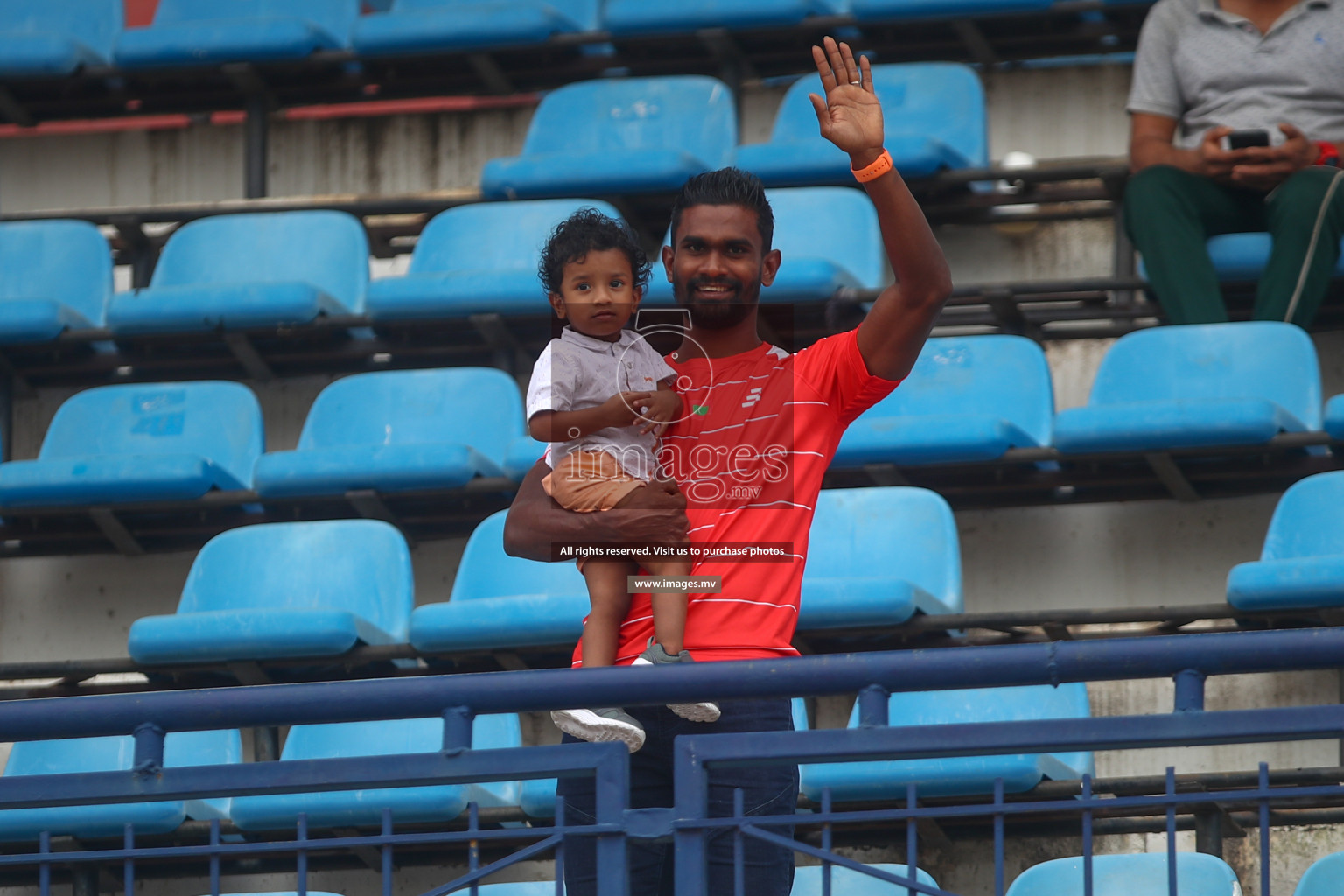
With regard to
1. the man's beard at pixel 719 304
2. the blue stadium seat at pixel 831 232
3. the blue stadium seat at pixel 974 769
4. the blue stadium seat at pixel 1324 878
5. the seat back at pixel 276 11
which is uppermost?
the seat back at pixel 276 11

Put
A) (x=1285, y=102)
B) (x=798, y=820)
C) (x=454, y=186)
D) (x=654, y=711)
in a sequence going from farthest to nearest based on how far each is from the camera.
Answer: (x=454, y=186) → (x=1285, y=102) → (x=654, y=711) → (x=798, y=820)

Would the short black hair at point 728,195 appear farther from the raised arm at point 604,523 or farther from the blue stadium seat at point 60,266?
the blue stadium seat at point 60,266

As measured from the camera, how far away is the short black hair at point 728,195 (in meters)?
1.80

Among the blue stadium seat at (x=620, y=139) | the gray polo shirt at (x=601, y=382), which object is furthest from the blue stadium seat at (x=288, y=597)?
the gray polo shirt at (x=601, y=382)

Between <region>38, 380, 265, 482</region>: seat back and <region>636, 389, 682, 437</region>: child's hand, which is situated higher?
<region>38, 380, 265, 482</region>: seat back

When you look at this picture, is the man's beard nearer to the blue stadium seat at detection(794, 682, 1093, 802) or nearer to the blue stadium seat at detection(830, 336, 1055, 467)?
the blue stadium seat at detection(794, 682, 1093, 802)

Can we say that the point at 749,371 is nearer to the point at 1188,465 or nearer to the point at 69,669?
the point at 1188,465

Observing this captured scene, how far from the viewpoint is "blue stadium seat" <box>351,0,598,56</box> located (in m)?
4.27

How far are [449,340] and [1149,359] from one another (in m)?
1.58

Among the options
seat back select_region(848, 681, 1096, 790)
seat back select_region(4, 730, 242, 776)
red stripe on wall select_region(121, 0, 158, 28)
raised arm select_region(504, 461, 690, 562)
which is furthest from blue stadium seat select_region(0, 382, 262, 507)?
red stripe on wall select_region(121, 0, 158, 28)

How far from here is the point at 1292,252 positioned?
3307mm

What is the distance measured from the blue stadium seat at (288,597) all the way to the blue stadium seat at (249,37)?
147 centimetres

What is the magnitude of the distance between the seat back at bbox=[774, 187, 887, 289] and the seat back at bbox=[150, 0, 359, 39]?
1500mm

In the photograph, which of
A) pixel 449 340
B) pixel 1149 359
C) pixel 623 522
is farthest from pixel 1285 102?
pixel 623 522
